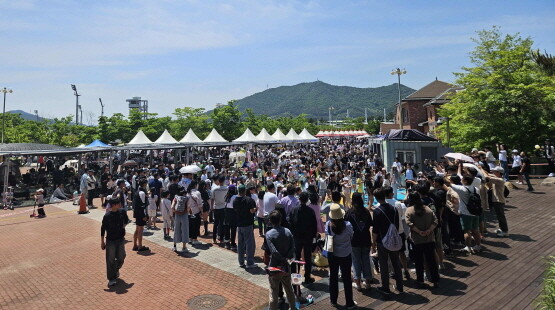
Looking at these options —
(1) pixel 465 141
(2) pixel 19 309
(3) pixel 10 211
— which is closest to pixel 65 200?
(3) pixel 10 211

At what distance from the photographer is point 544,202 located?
40.4 ft

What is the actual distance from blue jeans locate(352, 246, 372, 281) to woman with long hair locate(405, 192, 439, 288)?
0.93 m

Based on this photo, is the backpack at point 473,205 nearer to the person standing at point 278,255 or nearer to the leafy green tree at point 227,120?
the person standing at point 278,255

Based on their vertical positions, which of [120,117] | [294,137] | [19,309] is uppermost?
[120,117]

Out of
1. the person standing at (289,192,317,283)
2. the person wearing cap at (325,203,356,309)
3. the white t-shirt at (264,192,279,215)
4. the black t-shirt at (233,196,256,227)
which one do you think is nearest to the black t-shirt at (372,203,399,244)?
the person wearing cap at (325,203,356,309)

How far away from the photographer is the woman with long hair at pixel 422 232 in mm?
5855

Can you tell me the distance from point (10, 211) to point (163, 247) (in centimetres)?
1155

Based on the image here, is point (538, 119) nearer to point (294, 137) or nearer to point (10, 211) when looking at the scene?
point (294, 137)

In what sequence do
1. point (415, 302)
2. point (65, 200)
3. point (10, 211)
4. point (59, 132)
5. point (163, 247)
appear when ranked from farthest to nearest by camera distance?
point (59, 132), point (65, 200), point (10, 211), point (163, 247), point (415, 302)

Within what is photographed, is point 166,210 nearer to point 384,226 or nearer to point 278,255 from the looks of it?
point 278,255

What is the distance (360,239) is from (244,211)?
2.83 metres

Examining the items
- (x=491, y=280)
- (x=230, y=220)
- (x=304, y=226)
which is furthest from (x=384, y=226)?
(x=230, y=220)

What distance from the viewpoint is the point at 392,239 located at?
18.4 ft

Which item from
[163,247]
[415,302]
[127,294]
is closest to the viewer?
[415,302]
